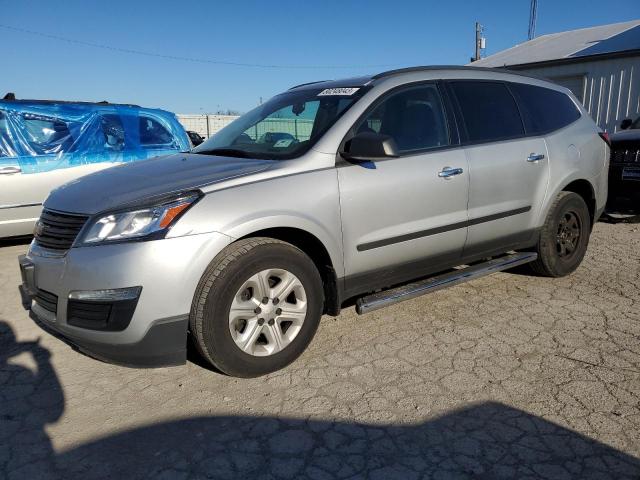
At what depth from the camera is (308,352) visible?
3.37 metres

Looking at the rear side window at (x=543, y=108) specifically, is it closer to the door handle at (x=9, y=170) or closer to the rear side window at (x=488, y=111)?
the rear side window at (x=488, y=111)

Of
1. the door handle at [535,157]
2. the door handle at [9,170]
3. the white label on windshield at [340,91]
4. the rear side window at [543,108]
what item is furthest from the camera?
the door handle at [9,170]

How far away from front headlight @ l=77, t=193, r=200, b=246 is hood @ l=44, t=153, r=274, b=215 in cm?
9

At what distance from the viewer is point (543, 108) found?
14.6 ft

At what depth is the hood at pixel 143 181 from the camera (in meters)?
2.78

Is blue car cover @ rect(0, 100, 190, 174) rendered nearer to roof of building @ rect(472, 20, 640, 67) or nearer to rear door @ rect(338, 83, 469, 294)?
rear door @ rect(338, 83, 469, 294)

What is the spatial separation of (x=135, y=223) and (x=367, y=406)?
1541 mm

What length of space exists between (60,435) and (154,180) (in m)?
1.43

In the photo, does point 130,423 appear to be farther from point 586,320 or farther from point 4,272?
point 4,272

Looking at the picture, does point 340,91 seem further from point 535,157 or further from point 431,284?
point 535,157

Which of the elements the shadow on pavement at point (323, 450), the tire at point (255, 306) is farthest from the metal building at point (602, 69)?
the shadow on pavement at point (323, 450)

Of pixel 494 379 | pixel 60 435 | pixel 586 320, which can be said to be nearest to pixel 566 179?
pixel 586 320

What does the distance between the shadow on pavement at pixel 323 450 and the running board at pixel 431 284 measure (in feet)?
2.95

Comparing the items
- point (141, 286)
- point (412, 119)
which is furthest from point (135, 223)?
point (412, 119)
